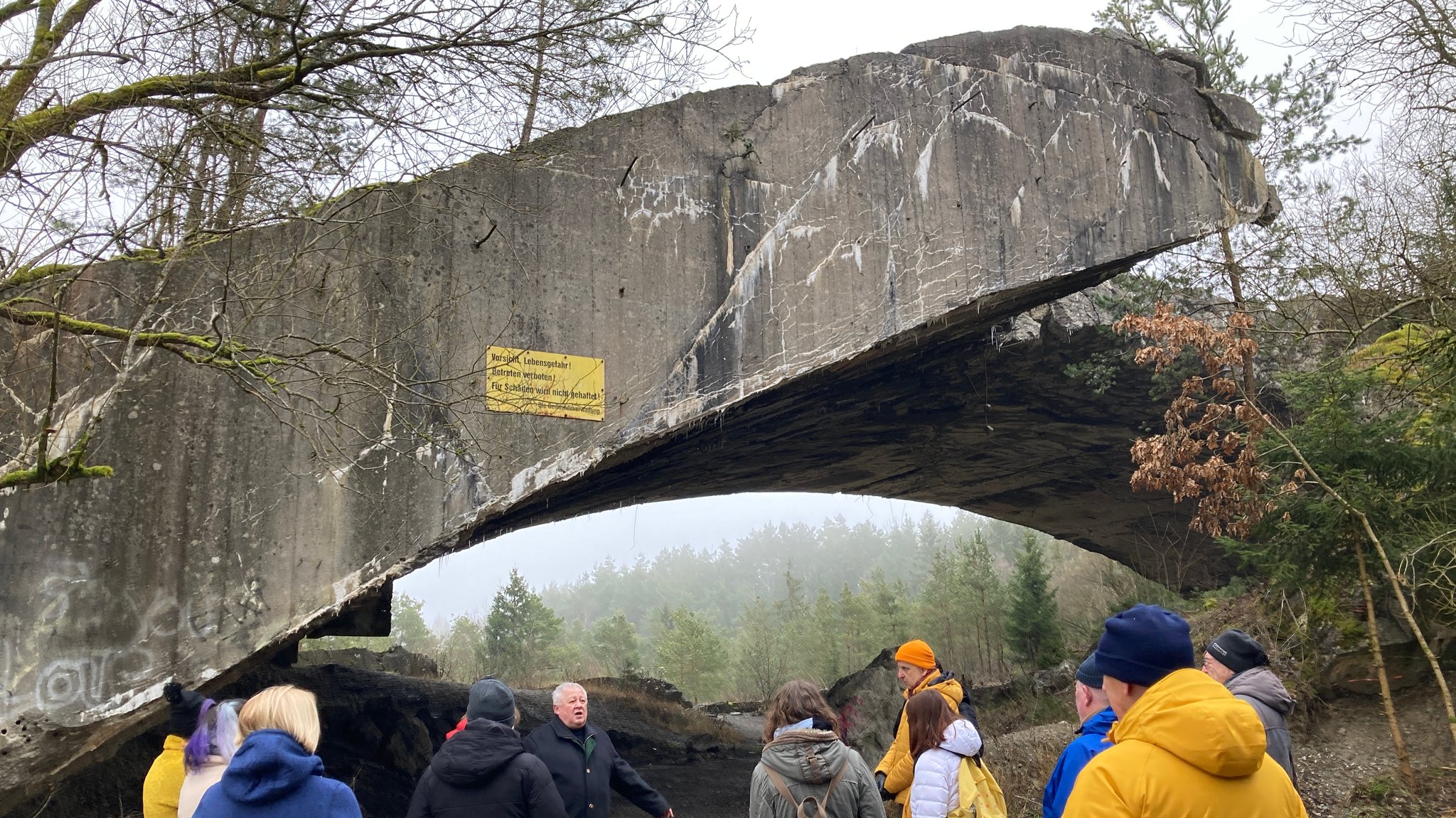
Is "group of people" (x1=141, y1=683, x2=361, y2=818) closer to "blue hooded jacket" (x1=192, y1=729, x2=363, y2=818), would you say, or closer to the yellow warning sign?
"blue hooded jacket" (x1=192, y1=729, x2=363, y2=818)

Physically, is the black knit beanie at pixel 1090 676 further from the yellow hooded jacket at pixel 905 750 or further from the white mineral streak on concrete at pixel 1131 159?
the white mineral streak on concrete at pixel 1131 159

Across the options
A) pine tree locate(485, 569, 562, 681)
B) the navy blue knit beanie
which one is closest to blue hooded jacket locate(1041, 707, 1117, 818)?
the navy blue knit beanie

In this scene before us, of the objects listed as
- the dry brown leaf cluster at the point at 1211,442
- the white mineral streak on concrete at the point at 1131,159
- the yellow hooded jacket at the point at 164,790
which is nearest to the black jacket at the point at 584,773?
the yellow hooded jacket at the point at 164,790

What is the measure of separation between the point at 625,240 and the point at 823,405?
139 inches

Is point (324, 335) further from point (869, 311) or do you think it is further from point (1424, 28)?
point (1424, 28)

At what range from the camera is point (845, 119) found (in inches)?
274

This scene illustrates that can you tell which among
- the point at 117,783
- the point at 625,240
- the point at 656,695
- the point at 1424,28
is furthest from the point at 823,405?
the point at 656,695

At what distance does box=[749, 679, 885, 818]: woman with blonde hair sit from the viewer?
315 cm

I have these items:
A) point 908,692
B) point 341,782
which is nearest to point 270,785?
point 341,782

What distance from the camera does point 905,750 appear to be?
386 cm

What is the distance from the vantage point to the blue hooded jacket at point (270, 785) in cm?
238

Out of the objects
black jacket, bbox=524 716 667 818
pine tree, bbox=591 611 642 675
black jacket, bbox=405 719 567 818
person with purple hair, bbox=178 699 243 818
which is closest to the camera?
person with purple hair, bbox=178 699 243 818

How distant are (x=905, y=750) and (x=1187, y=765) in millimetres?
2125

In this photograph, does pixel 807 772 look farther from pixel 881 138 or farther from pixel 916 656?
pixel 881 138
